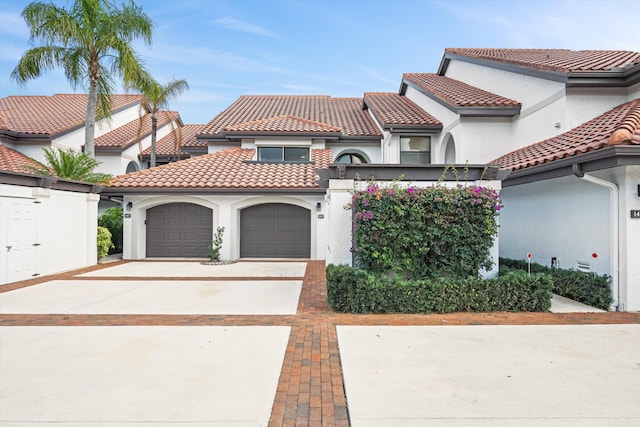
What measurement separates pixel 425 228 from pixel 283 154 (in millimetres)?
11301

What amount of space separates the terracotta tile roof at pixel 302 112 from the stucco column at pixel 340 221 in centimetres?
1049

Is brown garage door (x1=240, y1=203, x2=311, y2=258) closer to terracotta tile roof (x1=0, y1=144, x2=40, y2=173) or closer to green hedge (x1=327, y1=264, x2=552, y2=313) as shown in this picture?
green hedge (x1=327, y1=264, x2=552, y2=313)

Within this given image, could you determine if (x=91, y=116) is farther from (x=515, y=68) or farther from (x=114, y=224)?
(x=515, y=68)

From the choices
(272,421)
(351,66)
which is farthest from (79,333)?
(351,66)

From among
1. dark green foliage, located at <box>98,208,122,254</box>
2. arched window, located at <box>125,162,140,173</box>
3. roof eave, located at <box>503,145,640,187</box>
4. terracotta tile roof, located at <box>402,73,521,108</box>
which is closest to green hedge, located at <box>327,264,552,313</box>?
roof eave, located at <box>503,145,640,187</box>

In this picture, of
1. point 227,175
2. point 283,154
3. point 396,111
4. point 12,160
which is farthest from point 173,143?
point 396,111

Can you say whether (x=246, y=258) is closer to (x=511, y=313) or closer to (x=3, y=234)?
(x=3, y=234)

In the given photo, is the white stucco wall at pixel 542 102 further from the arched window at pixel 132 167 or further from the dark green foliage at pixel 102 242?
the arched window at pixel 132 167

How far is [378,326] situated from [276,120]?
14.2m

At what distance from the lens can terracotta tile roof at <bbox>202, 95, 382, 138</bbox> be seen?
18641 mm

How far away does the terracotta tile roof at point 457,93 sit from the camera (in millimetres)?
12523

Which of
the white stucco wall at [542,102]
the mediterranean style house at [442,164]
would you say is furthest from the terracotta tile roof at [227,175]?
the white stucco wall at [542,102]

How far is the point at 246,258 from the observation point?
14273mm

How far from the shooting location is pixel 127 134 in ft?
68.1
